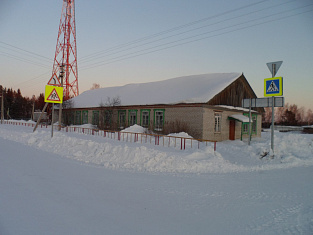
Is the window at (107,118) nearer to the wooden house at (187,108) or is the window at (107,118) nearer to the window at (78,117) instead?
the wooden house at (187,108)

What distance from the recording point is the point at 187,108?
65.7 ft

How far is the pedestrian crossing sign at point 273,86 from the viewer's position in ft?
37.8

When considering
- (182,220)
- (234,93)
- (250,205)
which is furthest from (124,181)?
(234,93)

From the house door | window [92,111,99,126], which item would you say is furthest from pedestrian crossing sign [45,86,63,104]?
the house door

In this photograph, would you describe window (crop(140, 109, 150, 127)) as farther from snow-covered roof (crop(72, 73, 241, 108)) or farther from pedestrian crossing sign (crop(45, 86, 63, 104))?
pedestrian crossing sign (crop(45, 86, 63, 104))

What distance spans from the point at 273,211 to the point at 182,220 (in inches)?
78.5

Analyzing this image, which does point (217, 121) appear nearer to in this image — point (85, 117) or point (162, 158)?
point (162, 158)

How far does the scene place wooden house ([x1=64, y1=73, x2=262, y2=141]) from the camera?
19703 millimetres

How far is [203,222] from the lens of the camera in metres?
4.07

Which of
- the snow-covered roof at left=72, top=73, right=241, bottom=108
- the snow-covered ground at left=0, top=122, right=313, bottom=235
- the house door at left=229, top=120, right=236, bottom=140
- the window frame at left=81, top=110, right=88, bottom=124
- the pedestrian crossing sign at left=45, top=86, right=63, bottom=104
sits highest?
the snow-covered roof at left=72, top=73, right=241, bottom=108

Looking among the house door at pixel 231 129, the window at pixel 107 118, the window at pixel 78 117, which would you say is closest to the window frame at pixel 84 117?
the window at pixel 78 117

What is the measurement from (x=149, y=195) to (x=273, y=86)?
9561 millimetres

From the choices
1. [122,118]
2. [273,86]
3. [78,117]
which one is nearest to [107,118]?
[122,118]

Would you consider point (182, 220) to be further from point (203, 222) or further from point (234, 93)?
point (234, 93)
